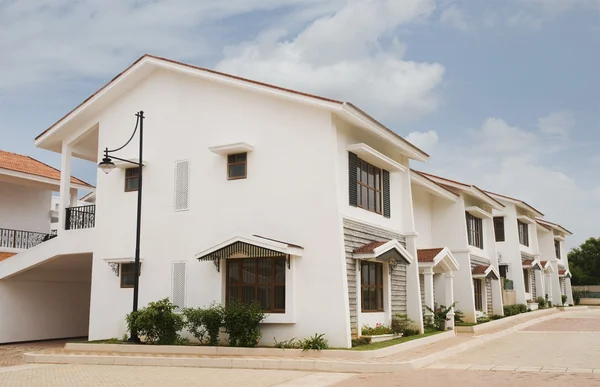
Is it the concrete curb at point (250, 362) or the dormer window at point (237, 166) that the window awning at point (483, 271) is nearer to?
the concrete curb at point (250, 362)

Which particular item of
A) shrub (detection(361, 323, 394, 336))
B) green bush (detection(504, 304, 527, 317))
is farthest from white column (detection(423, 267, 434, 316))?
green bush (detection(504, 304, 527, 317))

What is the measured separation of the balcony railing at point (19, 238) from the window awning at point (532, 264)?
2554 centimetres

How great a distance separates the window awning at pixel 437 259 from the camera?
21.1 m

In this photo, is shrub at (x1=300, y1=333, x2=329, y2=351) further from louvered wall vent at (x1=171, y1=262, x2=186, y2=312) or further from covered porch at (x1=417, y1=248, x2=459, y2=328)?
covered porch at (x1=417, y1=248, x2=459, y2=328)

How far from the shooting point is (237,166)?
17453 millimetres

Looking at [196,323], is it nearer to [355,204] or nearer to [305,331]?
[305,331]

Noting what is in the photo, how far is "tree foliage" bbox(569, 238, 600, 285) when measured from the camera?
2387 inches

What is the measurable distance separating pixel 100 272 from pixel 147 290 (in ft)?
6.49

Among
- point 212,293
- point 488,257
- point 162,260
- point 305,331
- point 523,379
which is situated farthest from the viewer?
point 488,257

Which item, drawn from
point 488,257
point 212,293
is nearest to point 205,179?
point 212,293

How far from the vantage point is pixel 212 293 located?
17.0 m

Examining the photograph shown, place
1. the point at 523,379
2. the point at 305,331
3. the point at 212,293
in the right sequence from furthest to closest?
the point at 212,293, the point at 305,331, the point at 523,379

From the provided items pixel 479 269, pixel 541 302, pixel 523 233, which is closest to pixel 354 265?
pixel 479 269

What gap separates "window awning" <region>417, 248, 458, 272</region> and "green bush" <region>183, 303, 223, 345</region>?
26.5 feet
